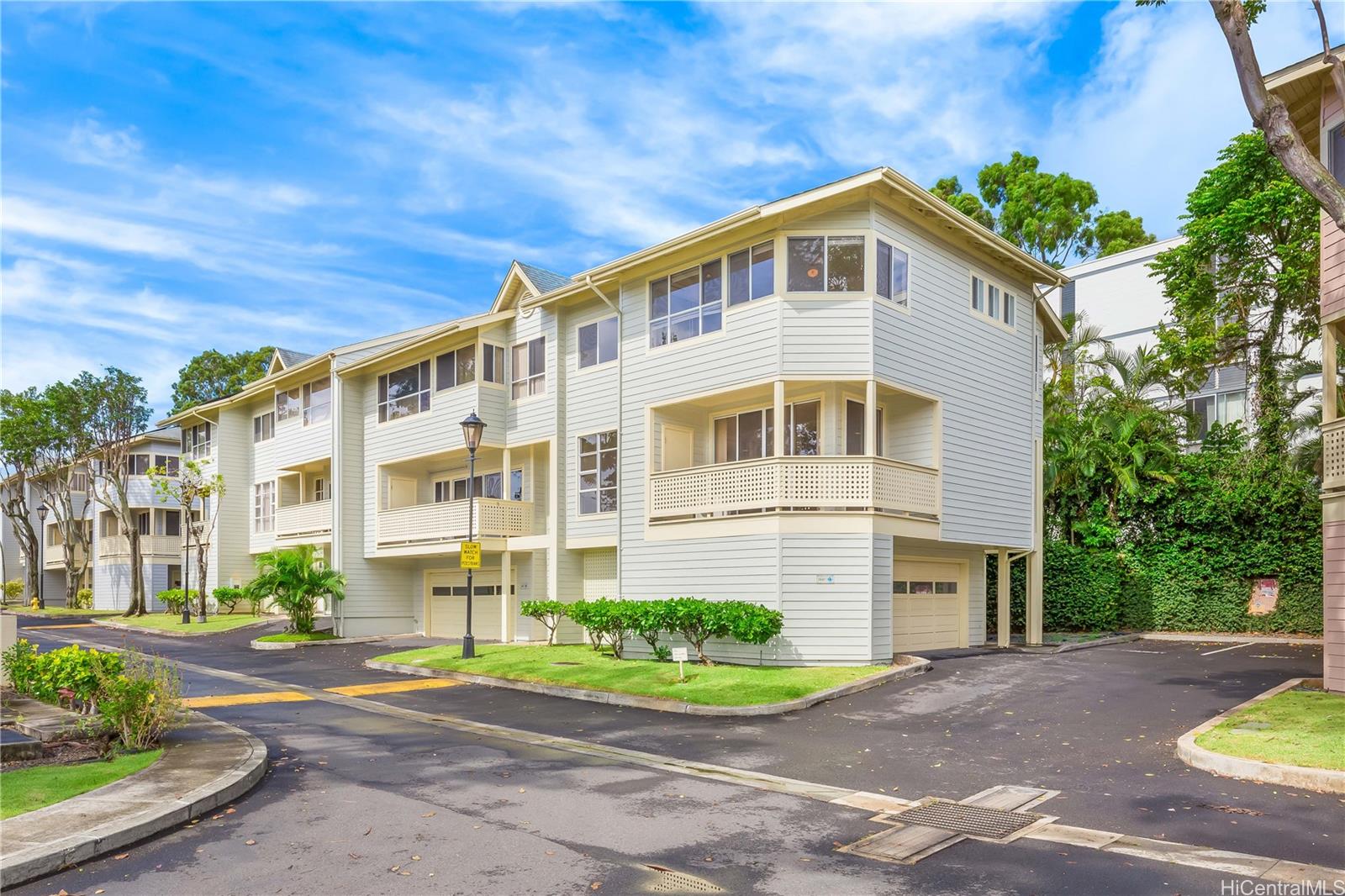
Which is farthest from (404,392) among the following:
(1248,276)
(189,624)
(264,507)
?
(1248,276)

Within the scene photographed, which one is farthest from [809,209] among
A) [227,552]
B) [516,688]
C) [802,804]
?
[227,552]

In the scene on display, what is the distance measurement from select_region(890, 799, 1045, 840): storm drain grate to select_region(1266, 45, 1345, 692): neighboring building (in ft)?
29.5

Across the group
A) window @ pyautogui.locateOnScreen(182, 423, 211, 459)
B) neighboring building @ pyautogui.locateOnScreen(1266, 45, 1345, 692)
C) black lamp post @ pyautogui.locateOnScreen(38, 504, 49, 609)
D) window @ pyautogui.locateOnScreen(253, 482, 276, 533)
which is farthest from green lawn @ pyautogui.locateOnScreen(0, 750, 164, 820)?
black lamp post @ pyautogui.locateOnScreen(38, 504, 49, 609)

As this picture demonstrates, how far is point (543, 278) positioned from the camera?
27.1 metres

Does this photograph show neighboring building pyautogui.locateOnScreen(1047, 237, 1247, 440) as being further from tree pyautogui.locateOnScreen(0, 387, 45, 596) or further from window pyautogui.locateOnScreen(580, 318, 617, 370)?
tree pyautogui.locateOnScreen(0, 387, 45, 596)

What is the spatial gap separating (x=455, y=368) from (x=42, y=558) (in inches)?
1739

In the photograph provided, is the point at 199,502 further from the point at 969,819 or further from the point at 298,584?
the point at 969,819

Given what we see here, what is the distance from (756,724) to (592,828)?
6.33 meters

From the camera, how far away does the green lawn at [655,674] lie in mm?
15773

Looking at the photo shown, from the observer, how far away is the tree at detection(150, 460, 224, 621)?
37000 millimetres

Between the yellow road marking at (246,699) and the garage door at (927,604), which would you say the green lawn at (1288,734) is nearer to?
the garage door at (927,604)

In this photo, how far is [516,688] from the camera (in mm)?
18141

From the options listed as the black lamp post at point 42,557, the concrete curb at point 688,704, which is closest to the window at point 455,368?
the concrete curb at point 688,704

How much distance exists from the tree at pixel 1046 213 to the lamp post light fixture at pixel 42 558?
5117 centimetres
